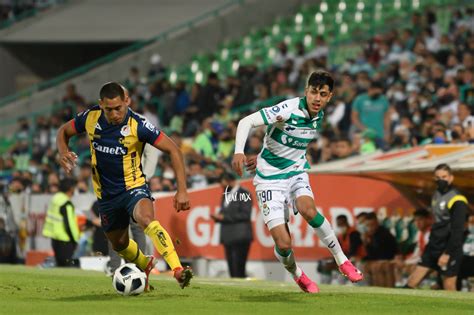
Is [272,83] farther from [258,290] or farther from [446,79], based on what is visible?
[258,290]

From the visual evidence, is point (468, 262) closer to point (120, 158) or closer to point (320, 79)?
point (320, 79)

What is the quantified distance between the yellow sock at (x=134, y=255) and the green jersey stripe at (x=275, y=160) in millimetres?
1725

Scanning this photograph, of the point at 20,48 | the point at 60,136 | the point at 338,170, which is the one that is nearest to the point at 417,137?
the point at 338,170

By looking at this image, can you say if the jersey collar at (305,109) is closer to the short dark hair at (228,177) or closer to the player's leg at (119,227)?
the player's leg at (119,227)

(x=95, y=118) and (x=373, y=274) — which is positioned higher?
(x=95, y=118)

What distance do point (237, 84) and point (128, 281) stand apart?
17309 mm

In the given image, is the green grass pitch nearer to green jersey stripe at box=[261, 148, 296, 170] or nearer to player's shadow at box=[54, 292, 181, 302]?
player's shadow at box=[54, 292, 181, 302]

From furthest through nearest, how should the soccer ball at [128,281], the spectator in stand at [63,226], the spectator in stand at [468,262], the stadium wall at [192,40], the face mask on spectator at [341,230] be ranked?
the stadium wall at [192,40] < the spectator in stand at [63,226] < the face mask on spectator at [341,230] < the spectator in stand at [468,262] < the soccer ball at [128,281]

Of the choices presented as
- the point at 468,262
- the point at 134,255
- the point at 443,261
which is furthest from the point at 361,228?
the point at 134,255

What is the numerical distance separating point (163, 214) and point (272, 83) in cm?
695

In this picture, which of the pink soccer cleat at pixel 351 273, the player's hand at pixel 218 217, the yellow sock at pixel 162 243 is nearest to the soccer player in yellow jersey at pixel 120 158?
the yellow sock at pixel 162 243

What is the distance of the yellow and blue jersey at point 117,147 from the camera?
44.0ft

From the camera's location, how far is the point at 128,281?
13344 mm

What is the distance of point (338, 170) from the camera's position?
2162 centimetres
